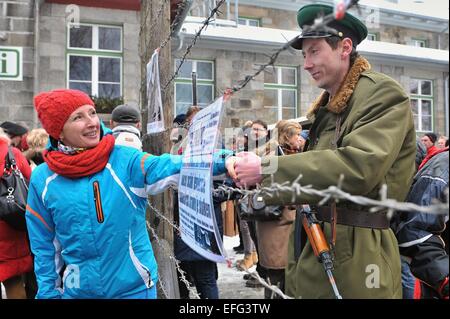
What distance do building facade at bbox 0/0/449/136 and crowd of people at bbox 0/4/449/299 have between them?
18.6 ft

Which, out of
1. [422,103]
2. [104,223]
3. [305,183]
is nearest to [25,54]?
[104,223]

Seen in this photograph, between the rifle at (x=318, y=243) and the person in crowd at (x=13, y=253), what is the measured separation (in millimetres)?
2309

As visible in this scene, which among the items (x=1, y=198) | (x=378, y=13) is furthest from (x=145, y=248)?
(x=378, y=13)

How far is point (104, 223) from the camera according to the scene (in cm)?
185

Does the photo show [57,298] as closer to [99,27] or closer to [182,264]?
[182,264]

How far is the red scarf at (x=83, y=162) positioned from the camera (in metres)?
1.85

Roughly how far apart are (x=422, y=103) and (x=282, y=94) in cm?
547

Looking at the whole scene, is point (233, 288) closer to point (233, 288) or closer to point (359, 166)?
point (233, 288)

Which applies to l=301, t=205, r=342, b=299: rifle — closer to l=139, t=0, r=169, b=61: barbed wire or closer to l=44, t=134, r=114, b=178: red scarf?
l=44, t=134, r=114, b=178: red scarf

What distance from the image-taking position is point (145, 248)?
1.99m

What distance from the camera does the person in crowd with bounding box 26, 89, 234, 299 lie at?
1.85 metres

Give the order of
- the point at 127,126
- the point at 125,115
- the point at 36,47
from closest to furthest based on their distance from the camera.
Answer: the point at 127,126, the point at 125,115, the point at 36,47
